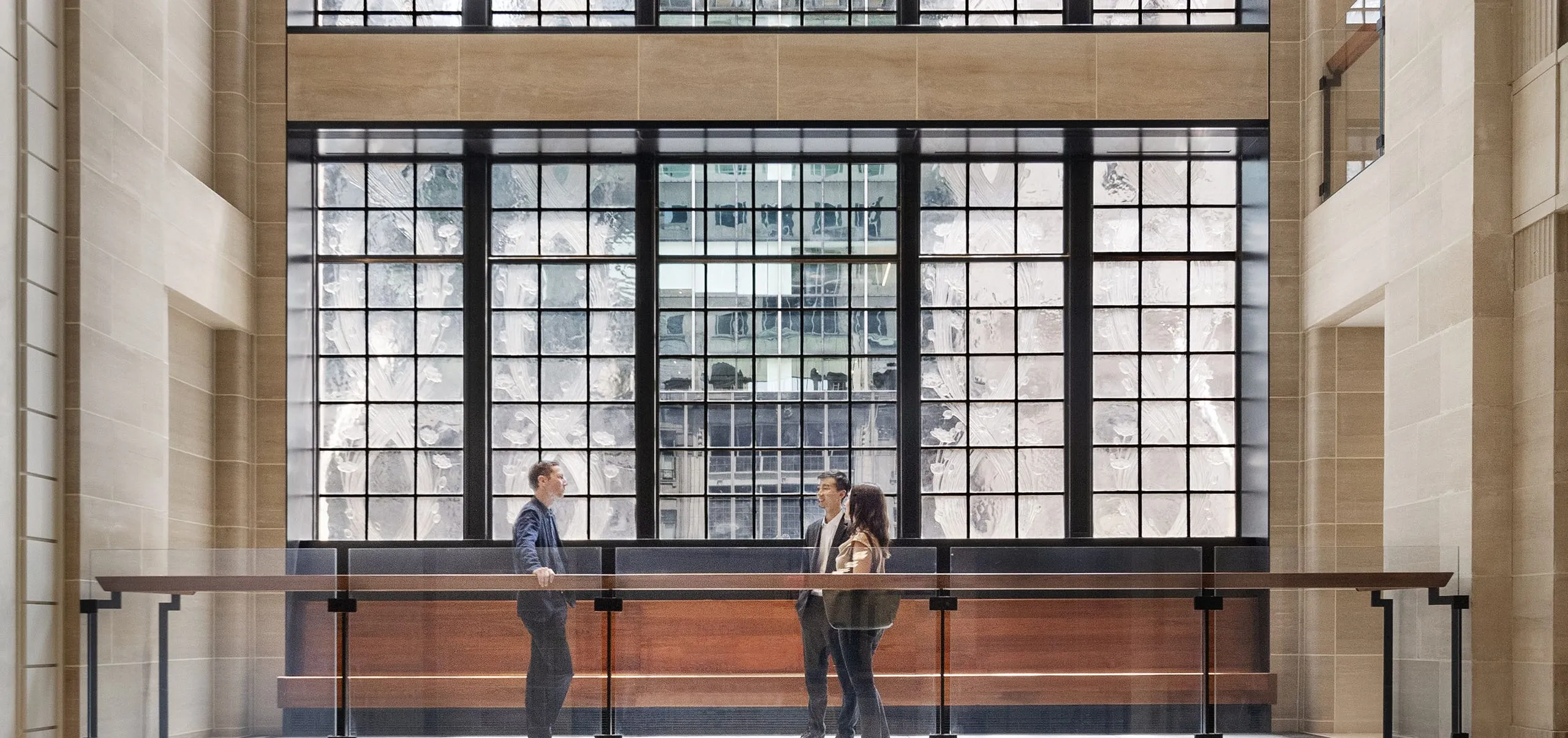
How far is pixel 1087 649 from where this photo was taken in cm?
846

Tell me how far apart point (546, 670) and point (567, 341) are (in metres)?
4.26

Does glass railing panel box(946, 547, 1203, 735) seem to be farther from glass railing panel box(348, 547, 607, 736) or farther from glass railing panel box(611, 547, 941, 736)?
glass railing panel box(348, 547, 607, 736)

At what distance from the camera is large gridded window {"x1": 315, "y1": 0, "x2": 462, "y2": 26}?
475 inches

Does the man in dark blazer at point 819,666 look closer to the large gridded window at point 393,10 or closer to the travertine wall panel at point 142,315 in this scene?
the travertine wall panel at point 142,315

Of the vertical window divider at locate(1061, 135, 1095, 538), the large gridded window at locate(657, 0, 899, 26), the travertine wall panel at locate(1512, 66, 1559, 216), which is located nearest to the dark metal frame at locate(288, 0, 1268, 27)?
the large gridded window at locate(657, 0, 899, 26)

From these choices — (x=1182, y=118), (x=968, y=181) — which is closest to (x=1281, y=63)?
(x=1182, y=118)

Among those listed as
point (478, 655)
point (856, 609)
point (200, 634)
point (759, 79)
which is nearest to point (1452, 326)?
point (856, 609)

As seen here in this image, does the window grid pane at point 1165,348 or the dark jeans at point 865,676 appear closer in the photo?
the dark jeans at point 865,676

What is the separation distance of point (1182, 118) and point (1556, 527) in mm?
Result: 4832

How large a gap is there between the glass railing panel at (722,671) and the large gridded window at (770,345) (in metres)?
3.53

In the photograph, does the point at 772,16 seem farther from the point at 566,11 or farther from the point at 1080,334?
the point at 1080,334

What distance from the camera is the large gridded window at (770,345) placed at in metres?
12.0

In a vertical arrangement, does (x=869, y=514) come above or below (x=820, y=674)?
above

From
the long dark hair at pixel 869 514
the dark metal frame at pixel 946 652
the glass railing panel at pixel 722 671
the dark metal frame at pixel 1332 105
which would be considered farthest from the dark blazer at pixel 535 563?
the dark metal frame at pixel 1332 105
